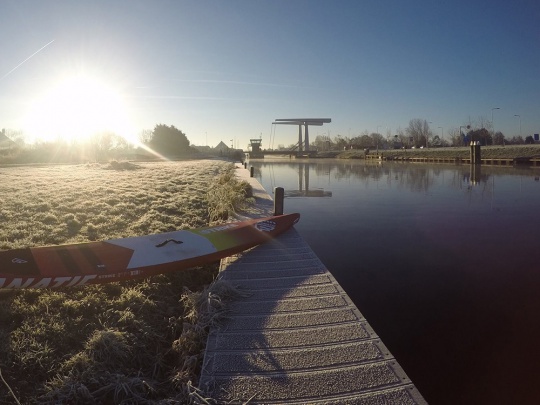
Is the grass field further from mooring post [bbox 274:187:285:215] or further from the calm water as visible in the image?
mooring post [bbox 274:187:285:215]

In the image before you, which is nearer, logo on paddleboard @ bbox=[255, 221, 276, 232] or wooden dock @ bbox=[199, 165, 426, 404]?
wooden dock @ bbox=[199, 165, 426, 404]

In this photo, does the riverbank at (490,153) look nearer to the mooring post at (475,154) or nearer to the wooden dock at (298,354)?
the mooring post at (475,154)

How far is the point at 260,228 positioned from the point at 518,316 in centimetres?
466

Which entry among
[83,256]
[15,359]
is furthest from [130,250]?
[15,359]

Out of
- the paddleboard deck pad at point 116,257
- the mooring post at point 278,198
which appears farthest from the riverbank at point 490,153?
the paddleboard deck pad at point 116,257

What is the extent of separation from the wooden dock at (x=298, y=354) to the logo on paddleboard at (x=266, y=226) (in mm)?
2461

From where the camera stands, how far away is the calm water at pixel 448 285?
4.32 m

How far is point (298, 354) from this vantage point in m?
3.71

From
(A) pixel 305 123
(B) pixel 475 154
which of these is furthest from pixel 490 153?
(A) pixel 305 123

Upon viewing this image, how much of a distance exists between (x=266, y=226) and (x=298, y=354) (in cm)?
474

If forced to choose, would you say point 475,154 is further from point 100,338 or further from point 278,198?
point 100,338

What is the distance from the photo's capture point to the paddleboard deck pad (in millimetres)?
4674

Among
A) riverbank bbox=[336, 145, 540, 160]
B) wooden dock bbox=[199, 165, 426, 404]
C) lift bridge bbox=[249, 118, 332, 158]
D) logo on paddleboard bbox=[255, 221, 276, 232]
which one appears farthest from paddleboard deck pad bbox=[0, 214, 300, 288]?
lift bridge bbox=[249, 118, 332, 158]

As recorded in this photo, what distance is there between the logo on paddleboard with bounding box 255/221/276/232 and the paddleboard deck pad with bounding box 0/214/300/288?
0.62 meters
